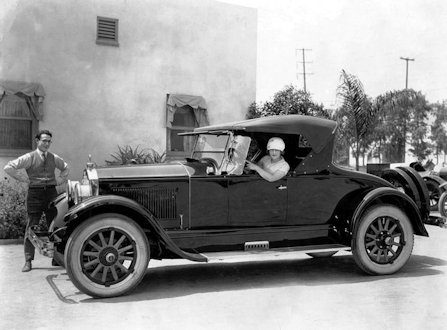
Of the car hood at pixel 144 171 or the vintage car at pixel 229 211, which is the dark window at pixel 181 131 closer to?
the vintage car at pixel 229 211

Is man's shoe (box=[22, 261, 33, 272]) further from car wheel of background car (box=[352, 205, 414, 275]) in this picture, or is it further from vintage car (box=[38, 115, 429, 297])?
car wheel of background car (box=[352, 205, 414, 275])

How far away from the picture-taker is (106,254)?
5336 millimetres

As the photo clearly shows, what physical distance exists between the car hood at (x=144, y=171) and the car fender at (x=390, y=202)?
1.94 m

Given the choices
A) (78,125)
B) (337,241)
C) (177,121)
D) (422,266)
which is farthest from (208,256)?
(177,121)

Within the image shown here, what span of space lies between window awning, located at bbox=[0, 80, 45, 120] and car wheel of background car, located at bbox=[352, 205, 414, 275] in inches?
275

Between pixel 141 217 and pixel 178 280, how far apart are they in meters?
1.02

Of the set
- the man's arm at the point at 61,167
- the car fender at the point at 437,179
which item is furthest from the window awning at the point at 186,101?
the car fender at the point at 437,179

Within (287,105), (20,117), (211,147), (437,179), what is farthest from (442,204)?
(20,117)

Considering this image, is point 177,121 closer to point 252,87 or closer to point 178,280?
point 252,87

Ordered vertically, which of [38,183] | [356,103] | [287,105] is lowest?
[38,183]

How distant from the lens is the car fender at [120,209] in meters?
5.25

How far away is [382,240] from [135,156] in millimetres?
6080

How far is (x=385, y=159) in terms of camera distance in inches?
2024

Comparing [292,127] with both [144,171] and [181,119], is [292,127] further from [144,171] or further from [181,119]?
[181,119]
